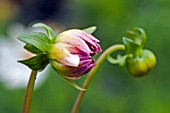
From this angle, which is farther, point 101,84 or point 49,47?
point 101,84

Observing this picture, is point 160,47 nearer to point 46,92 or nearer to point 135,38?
point 46,92

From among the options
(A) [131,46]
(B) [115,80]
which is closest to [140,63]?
(A) [131,46]

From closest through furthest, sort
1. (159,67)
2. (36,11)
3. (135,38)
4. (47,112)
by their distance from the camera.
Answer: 1. (135,38)
2. (47,112)
3. (159,67)
4. (36,11)

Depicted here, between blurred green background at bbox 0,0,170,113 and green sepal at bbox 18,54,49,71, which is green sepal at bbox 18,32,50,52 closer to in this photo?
green sepal at bbox 18,54,49,71

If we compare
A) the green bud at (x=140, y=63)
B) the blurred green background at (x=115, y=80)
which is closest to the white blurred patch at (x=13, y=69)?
the blurred green background at (x=115, y=80)

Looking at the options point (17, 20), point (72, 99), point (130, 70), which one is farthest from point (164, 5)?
point (130, 70)

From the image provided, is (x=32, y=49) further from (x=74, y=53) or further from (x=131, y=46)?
(x=131, y=46)
